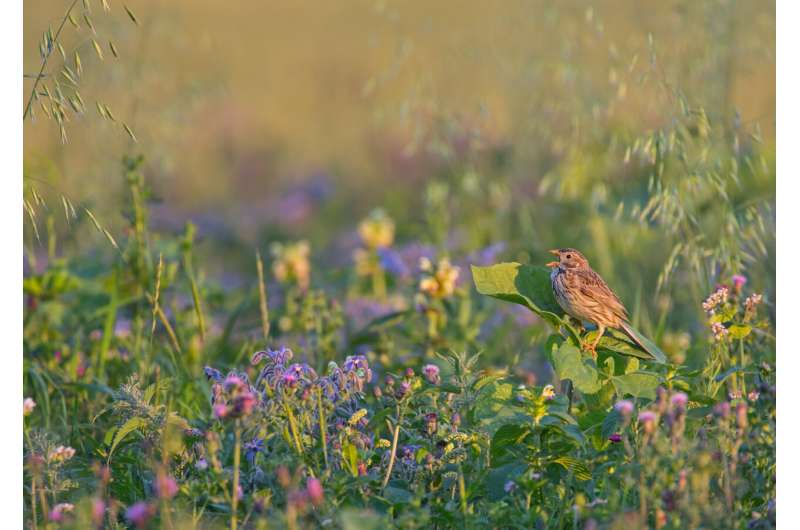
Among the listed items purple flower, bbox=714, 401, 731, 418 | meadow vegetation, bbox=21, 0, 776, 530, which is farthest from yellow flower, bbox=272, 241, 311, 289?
purple flower, bbox=714, 401, 731, 418

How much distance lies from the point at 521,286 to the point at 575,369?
1.42 feet

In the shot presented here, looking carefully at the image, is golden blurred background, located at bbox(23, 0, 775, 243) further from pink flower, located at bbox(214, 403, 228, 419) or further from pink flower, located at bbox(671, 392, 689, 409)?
pink flower, located at bbox(671, 392, 689, 409)

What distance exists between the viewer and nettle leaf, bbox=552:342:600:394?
308 centimetres

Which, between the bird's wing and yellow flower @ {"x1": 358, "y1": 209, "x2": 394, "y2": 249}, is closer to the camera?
the bird's wing

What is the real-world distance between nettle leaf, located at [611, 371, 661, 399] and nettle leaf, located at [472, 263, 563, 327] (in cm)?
25

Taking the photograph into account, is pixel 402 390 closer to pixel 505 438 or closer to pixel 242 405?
pixel 505 438

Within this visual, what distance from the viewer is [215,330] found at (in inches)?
212

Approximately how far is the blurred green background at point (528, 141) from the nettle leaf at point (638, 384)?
757mm

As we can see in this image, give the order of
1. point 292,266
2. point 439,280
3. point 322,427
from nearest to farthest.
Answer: point 322,427, point 439,280, point 292,266

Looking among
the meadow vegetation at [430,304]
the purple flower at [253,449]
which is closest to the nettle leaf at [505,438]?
the meadow vegetation at [430,304]

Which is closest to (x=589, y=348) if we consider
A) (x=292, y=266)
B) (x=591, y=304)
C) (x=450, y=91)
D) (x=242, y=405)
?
(x=591, y=304)

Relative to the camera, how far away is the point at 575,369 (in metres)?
3.11
